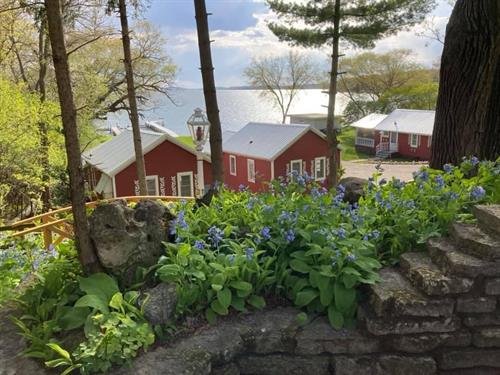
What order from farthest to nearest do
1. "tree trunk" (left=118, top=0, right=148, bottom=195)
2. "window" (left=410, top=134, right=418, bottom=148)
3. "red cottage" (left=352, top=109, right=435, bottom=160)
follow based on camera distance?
"window" (left=410, top=134, right=418, bottom=148) → "red cottage" (left=352, top=109, right=435, bottom=160) → "tree trunk" (left=118, top=0, right=148, bottom=195)

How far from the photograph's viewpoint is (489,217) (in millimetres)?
2037

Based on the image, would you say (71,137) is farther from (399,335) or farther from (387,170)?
(387,170)

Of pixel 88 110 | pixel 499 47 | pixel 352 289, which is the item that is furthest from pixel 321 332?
pixel 88 110

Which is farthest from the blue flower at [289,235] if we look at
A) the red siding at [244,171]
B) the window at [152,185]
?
the red siding at [244,171]

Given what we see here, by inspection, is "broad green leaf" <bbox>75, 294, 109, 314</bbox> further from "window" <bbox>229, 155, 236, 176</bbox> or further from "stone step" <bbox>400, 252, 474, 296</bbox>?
"window" <bbox>229, 155, 236, 176</bbox>

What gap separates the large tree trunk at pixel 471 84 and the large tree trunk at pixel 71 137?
3.33 m

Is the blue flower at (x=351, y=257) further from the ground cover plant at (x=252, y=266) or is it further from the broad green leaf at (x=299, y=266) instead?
the broad green leaf at (x=299, y=266)

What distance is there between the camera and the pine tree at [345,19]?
11.6 m

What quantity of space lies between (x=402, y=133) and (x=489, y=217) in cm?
2874

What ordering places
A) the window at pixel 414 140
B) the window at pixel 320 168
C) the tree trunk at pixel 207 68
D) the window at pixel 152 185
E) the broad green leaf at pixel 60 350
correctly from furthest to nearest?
the window at pixel 414 140, the window at pixel 320 168, the window at pixel 152 185, the tree trunk at pixel 207 68, the broad green leaf at pixel 60 350

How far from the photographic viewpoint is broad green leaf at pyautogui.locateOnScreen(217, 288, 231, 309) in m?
1.93

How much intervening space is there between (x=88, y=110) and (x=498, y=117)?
503 inches

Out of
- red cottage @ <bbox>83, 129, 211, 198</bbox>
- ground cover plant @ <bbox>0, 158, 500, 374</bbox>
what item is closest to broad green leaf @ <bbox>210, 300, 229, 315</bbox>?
ground cover plant @ <bbox>0, 158, 500, 374</bbox>

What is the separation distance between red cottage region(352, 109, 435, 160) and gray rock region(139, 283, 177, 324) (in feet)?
88.9
